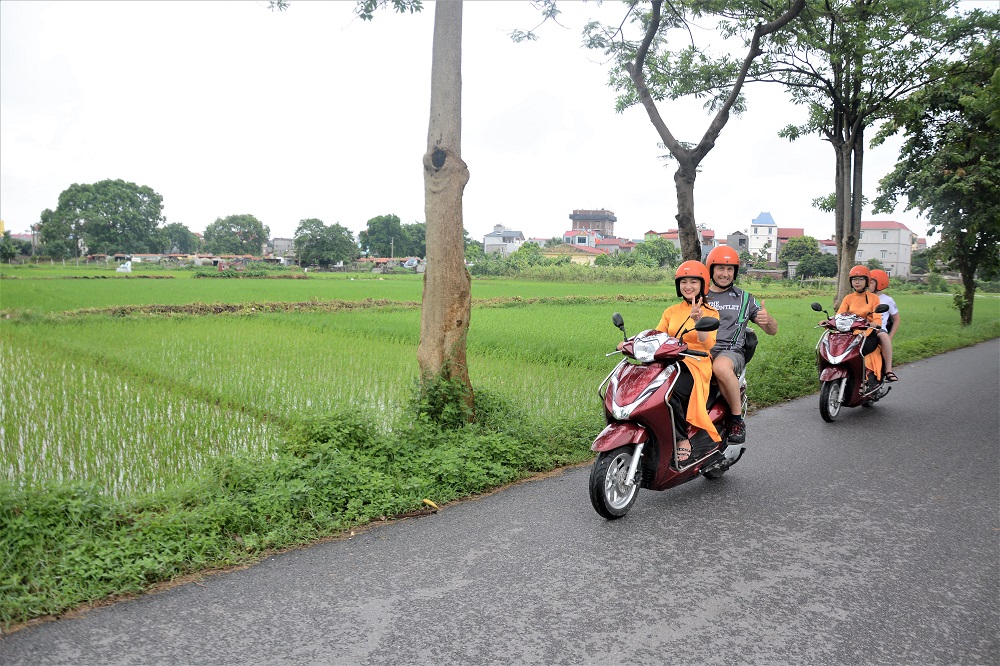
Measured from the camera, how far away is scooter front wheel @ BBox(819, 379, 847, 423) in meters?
6.70

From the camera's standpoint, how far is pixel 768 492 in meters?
4.48

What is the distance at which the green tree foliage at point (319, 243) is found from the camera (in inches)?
2233

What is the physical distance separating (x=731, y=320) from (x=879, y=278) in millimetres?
3703

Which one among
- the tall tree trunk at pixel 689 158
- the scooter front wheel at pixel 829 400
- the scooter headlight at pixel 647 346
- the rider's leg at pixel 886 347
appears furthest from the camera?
the tall tree trunk at pixel 689 158

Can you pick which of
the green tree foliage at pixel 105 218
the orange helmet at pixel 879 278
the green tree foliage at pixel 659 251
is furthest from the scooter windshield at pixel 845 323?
the green tree foliage at pixel 659 251

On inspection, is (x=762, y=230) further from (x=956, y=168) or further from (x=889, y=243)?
(x=956, y=168)

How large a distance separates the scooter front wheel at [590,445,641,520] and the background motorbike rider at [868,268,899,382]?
452 cm

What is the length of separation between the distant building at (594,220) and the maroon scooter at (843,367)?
366 feet

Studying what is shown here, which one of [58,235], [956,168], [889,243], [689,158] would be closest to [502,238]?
[889,243]

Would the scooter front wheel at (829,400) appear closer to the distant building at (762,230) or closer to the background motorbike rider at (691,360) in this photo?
the background motorbike rider at (691,360)

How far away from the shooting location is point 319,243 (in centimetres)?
5697

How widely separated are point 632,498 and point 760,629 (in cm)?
132

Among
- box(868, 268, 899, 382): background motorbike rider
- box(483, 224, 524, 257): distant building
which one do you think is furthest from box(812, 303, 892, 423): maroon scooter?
box(483, 224, 524, 257): distant building

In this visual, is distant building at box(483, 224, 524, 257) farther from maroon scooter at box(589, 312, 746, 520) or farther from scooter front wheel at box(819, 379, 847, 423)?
maroon scooter at box(589, 312, 746, 520)
